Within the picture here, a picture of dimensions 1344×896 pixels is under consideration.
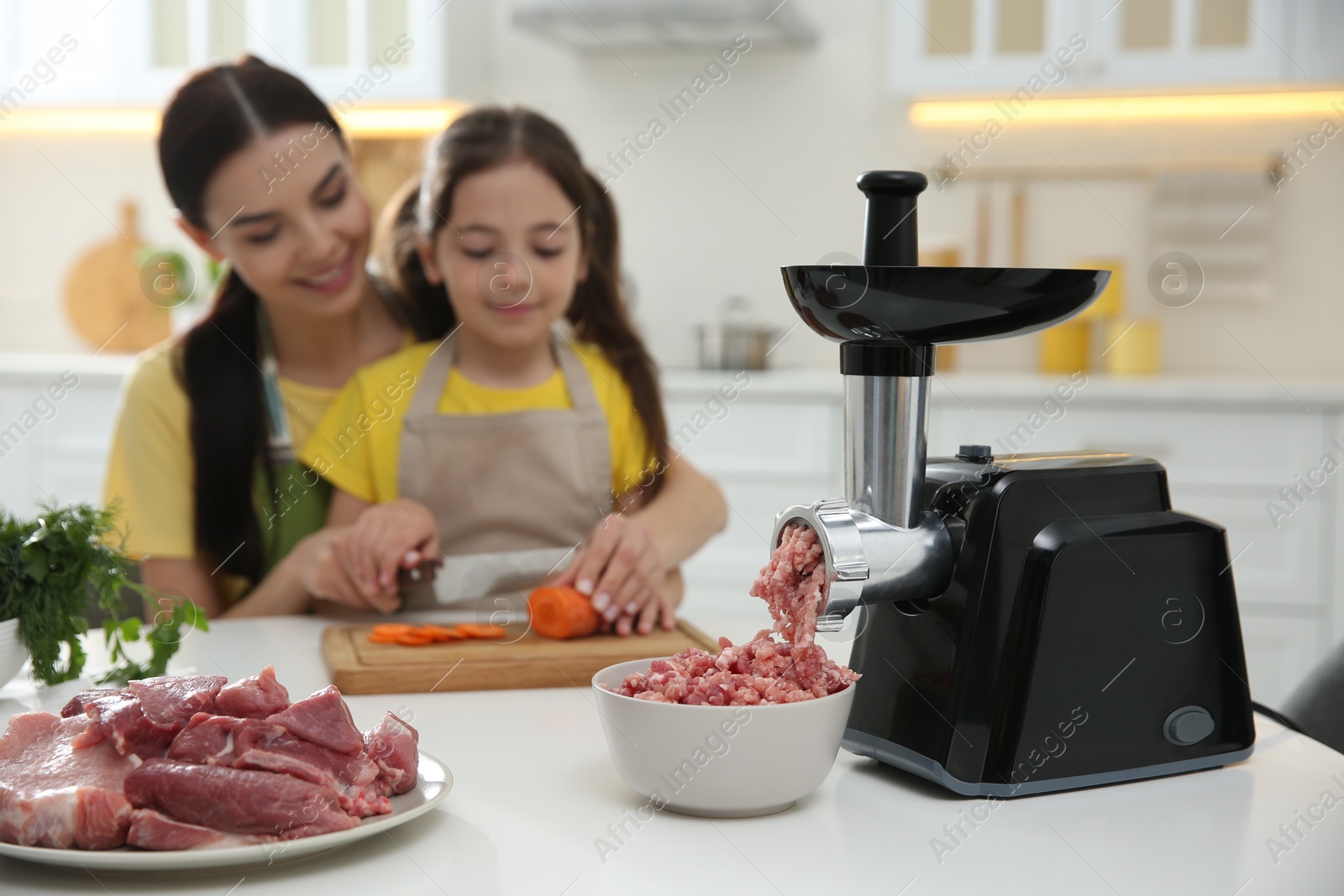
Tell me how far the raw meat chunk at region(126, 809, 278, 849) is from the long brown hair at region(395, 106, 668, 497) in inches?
41.9

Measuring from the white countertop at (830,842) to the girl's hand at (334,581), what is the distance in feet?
1.38

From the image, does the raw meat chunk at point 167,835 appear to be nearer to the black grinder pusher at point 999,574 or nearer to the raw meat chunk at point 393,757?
the raw meat chunk at point 393,757

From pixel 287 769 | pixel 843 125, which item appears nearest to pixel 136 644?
pixel 287 769

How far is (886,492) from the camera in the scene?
766 mm

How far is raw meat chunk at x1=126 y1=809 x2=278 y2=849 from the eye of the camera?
60 centimetres

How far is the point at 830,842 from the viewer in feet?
2.25

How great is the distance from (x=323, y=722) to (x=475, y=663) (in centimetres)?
36

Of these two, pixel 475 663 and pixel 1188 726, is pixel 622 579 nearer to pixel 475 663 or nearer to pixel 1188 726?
pixel 475 663

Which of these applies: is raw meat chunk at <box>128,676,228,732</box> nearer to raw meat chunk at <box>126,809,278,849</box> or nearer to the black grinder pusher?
raw meat chunk at <box>126,809,278,849</box>

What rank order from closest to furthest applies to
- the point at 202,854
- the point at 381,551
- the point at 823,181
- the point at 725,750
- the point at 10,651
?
1. the point at 202,854
2. the point at 725,750
3. the point at 10,651
4. the point at 381,551
5. the point at 823,181

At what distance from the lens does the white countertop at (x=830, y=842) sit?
624mm

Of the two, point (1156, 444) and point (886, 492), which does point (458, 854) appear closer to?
point (886, 492)

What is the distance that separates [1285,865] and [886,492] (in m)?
0.30

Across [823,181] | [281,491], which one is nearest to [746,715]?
[281,491]
